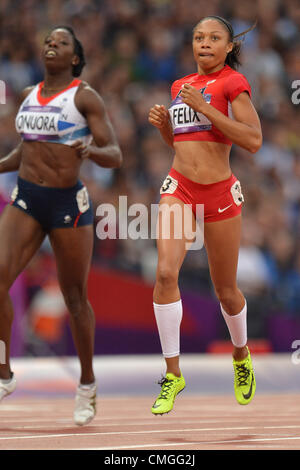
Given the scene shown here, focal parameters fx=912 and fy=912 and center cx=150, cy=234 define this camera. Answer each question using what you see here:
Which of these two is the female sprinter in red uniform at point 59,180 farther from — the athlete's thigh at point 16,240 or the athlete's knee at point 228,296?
the athlete's knee at point 228,296

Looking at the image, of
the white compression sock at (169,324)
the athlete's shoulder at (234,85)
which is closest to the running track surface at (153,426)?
the white compression sock at (169,324)

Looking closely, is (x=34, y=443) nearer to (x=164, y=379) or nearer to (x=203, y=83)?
(x=164, y=379)

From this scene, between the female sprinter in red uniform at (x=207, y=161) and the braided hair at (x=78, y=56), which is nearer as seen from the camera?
the female sprinter in red uniform at (x=207, y=161)

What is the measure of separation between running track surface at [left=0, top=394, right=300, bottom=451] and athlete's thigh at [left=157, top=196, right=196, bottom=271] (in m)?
1.06

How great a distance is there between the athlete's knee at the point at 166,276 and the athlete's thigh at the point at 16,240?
1074 mm

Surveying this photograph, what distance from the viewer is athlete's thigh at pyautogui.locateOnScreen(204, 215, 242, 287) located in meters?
5.84

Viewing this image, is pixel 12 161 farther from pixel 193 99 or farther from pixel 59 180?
pixel 193 99

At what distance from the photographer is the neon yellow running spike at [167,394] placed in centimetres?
534

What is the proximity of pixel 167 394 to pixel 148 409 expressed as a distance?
249 centimetres

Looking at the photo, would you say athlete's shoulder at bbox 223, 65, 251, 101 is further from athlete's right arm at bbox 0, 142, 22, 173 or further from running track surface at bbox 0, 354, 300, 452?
running track surface at bbox 0, 354, 300, 452

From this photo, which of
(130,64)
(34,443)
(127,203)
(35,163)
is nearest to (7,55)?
(130,64)

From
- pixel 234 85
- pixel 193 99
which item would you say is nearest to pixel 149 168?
pixel 234 85

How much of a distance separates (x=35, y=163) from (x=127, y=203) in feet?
14.4

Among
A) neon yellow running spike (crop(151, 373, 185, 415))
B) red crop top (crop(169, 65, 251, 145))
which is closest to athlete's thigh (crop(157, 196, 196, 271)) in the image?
red crop top (crop(169, 65, 251, 145))
